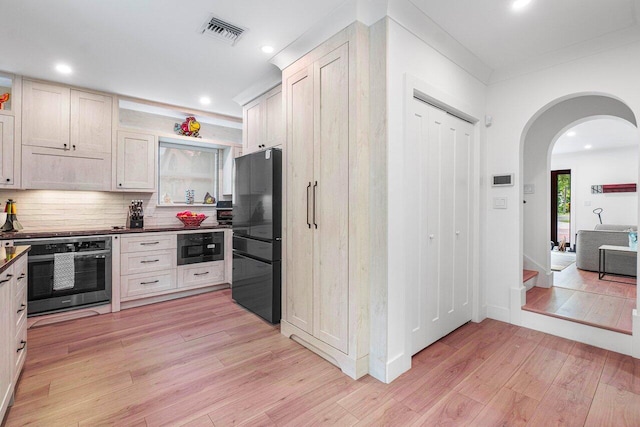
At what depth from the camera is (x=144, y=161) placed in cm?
389

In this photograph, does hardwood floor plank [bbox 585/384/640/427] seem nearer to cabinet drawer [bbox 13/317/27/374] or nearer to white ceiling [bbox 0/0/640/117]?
white ceiling [bbox 0/0/640/117]

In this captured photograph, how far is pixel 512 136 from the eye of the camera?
9.92 feet

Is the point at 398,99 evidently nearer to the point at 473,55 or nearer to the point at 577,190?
the point at 473,55

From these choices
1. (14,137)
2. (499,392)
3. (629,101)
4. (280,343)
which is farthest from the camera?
(14,137)

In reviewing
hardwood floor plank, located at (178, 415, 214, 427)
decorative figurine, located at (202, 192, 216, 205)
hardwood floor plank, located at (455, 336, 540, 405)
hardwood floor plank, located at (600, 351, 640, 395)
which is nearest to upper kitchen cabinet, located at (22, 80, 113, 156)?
decorative figurine, located at (202, 192, 216, 205)

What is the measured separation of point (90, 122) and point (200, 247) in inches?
75.8

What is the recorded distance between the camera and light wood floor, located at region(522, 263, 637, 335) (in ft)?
8.84

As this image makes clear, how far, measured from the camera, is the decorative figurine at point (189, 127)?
172 inches

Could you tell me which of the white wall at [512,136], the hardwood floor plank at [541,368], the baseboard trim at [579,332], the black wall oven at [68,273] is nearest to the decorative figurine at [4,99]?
the black wall oven at [68,273]

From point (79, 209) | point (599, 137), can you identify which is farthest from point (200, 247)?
point (599, 137)

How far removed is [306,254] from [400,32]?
5.85ft

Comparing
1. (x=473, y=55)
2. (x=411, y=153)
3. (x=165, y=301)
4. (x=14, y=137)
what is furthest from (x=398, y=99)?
(x=14, y=137)

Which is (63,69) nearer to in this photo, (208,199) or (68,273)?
(68,273)

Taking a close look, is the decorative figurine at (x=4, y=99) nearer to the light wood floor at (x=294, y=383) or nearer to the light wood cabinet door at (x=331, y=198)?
the light wood floor at (x=294, y=383)
